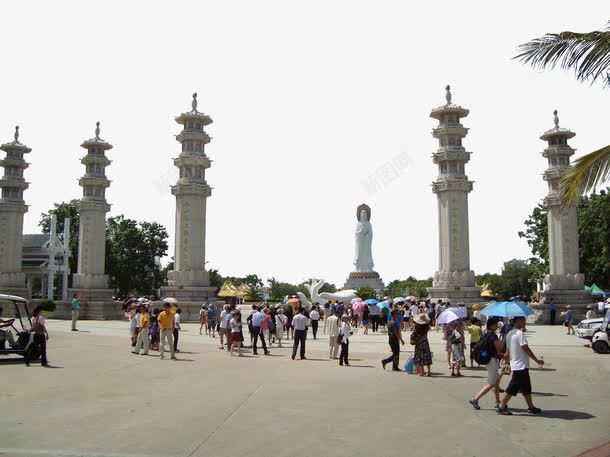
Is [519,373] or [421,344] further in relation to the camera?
[421,344]

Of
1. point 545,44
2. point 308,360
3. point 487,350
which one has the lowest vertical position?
point 308,360

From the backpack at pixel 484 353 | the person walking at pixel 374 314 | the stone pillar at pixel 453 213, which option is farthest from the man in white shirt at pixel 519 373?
the stone pillar at pixel 453 213

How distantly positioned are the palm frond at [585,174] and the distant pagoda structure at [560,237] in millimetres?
29766

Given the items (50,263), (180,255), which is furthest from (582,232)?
(50,263)

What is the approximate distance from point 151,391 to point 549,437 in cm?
785

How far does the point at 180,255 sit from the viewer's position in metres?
40.9

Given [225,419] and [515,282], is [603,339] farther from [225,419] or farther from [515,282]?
[515,282]

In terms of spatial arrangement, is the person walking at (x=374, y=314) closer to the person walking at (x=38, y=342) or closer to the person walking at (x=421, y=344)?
the person walking at (x=421, y=344)

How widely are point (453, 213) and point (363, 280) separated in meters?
28.4

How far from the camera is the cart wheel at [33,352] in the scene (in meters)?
15.8

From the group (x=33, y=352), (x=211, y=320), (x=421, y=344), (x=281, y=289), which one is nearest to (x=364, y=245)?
(x=281, y=289)

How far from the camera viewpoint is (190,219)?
41125 mm

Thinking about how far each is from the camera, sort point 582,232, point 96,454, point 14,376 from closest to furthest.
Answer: point 96,454
point 14,376
point 582,232

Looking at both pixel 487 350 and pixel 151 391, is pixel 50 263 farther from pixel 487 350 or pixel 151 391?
pixel 487 350
